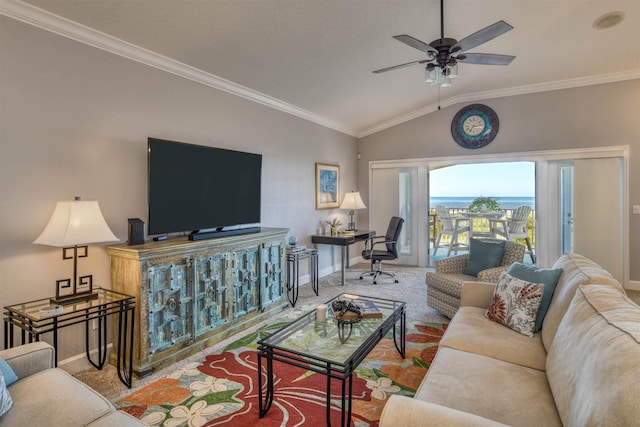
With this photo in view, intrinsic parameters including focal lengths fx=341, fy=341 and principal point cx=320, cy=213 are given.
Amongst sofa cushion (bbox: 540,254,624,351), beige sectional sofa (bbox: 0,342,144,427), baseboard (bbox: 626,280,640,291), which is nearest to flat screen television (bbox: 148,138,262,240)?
beige sectional sofa (bbox: 0,342,144,427)

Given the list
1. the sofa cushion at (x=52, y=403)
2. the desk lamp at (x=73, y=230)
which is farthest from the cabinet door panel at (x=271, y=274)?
the sofa cushion at (x=52, y=403)

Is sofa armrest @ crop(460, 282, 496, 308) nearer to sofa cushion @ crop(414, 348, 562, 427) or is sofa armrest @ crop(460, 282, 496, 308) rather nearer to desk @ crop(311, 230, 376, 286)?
sofa cushion @ crop(414, 348, 562, 427)

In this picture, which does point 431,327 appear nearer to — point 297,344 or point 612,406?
point 297,344

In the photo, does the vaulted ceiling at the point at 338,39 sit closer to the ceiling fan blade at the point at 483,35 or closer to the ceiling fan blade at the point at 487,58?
the ceiling fan blade at the point at 487,58

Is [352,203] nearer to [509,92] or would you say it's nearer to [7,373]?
[509,92]

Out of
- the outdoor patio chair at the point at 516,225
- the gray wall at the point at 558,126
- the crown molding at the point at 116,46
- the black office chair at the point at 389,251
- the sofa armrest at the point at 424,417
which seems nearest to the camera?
the sofa armrest at the point at 424,417

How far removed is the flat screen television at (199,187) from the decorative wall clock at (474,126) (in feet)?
12.5

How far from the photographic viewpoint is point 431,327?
138 inches

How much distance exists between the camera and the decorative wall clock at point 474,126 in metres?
5.80

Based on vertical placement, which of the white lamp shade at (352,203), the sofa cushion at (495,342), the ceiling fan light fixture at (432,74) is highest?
the ceiling fan light fixture at (432,74)

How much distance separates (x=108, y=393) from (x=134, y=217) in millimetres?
1392

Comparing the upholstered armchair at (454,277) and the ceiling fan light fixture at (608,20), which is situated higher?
the ceiling fan light fixture at (608,20)

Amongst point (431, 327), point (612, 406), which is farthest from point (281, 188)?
point (612, 406)

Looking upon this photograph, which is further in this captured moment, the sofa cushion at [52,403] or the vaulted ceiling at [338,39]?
the vaulted ceiling at [338,39]
